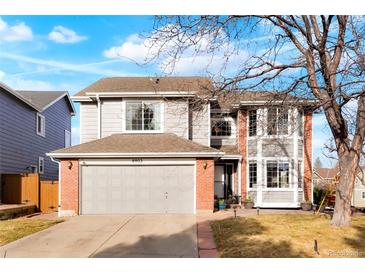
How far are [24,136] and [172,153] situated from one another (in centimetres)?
1061

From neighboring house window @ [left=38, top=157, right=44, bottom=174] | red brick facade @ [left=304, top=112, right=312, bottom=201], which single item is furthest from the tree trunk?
neighboring house window @ [left=38, top=157, right=44, bottom=174]

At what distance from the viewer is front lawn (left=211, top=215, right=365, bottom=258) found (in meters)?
8.59

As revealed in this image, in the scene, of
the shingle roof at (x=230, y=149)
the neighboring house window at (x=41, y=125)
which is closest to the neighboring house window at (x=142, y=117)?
the shingle roof at (x=230, y=149)

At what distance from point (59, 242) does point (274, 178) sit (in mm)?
11850

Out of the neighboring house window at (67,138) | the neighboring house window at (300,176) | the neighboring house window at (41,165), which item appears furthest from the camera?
the neighboring house window at (67,138)

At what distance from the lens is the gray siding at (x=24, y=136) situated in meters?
19.5

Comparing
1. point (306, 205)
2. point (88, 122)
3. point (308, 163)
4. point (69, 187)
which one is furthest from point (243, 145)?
point (69, 187)

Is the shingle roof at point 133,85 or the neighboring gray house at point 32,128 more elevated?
the shingle roof at point 133,85

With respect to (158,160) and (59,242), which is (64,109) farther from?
(59,242)

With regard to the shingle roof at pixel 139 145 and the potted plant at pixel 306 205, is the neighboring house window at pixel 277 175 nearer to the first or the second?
the potted plant at pixel 306 205

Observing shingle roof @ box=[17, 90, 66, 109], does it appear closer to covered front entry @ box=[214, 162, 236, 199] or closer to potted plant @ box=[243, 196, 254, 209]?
covered front entry @ box=[214, 162, 236, 199]

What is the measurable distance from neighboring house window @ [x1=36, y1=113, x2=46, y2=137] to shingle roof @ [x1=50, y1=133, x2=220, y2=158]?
8286 mm

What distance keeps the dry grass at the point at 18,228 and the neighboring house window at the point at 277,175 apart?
1035 centimetres

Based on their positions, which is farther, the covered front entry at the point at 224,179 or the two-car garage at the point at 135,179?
the covered front entry at the point at 224,179
